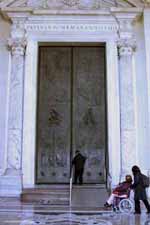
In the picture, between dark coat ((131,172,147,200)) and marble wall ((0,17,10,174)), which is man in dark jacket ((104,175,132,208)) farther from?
marble wall ((0,17,10,174))

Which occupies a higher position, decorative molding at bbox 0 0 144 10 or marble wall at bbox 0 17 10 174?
decorative molding at bbox 0 0 144 10

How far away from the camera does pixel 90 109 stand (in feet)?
47.4

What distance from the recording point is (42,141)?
14203mm

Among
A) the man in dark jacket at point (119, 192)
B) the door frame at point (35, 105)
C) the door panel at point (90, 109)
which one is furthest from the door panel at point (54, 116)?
the man in dark jacket at point (119, 192)

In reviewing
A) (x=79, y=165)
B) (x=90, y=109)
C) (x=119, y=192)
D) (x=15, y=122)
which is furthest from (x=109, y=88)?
(x=119, y=192)

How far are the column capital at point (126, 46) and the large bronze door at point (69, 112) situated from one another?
1.13m

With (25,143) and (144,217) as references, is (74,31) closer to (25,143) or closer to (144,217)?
(25,143)

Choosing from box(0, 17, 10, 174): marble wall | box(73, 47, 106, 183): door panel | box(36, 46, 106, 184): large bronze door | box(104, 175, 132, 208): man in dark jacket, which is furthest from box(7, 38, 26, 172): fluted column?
box(104, 175, 132, 208): man in dark jacket

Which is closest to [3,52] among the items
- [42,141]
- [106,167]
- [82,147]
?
[42,141]

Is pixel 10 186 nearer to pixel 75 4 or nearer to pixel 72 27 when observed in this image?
pixel 72 27

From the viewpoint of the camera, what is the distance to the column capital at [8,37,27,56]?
13875 millimetres

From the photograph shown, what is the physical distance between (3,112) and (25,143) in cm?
145

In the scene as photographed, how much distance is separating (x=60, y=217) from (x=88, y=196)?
11.3ft

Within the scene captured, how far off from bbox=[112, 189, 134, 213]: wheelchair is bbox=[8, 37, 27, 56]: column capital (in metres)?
6.68
